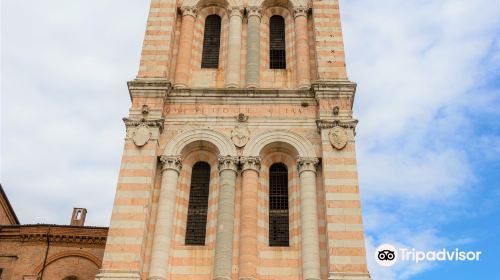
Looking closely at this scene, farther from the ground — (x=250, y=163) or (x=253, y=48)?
(x=253, y=48)

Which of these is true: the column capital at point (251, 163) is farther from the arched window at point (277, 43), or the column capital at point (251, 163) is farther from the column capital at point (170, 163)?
the arched window at point (277, 43)

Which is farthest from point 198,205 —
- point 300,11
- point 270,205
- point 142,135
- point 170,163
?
point 300,11

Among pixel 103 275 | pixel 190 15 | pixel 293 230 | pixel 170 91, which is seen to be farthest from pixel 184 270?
pixel 190 15

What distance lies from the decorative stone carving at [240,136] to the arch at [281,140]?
0.61ft

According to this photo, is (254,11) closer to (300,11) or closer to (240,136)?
(300,11)

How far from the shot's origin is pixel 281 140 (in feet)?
64.5

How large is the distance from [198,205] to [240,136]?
9.27ft

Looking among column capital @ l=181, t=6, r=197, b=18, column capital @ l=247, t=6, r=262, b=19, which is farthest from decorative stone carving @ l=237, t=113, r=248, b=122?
column capital @ l=181, t=6, r=197, b=18

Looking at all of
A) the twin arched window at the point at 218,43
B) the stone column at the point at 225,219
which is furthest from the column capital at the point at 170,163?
the twin arched window at the point at 218,43

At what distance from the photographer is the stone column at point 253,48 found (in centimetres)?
2172

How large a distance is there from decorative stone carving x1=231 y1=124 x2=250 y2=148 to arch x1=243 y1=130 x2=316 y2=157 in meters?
0.19

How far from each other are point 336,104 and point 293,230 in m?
5.10

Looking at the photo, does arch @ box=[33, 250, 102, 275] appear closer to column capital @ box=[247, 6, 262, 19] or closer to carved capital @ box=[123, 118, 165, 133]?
carved capital @ box=[123, 118, 165, 133]

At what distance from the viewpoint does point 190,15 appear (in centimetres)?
2373
